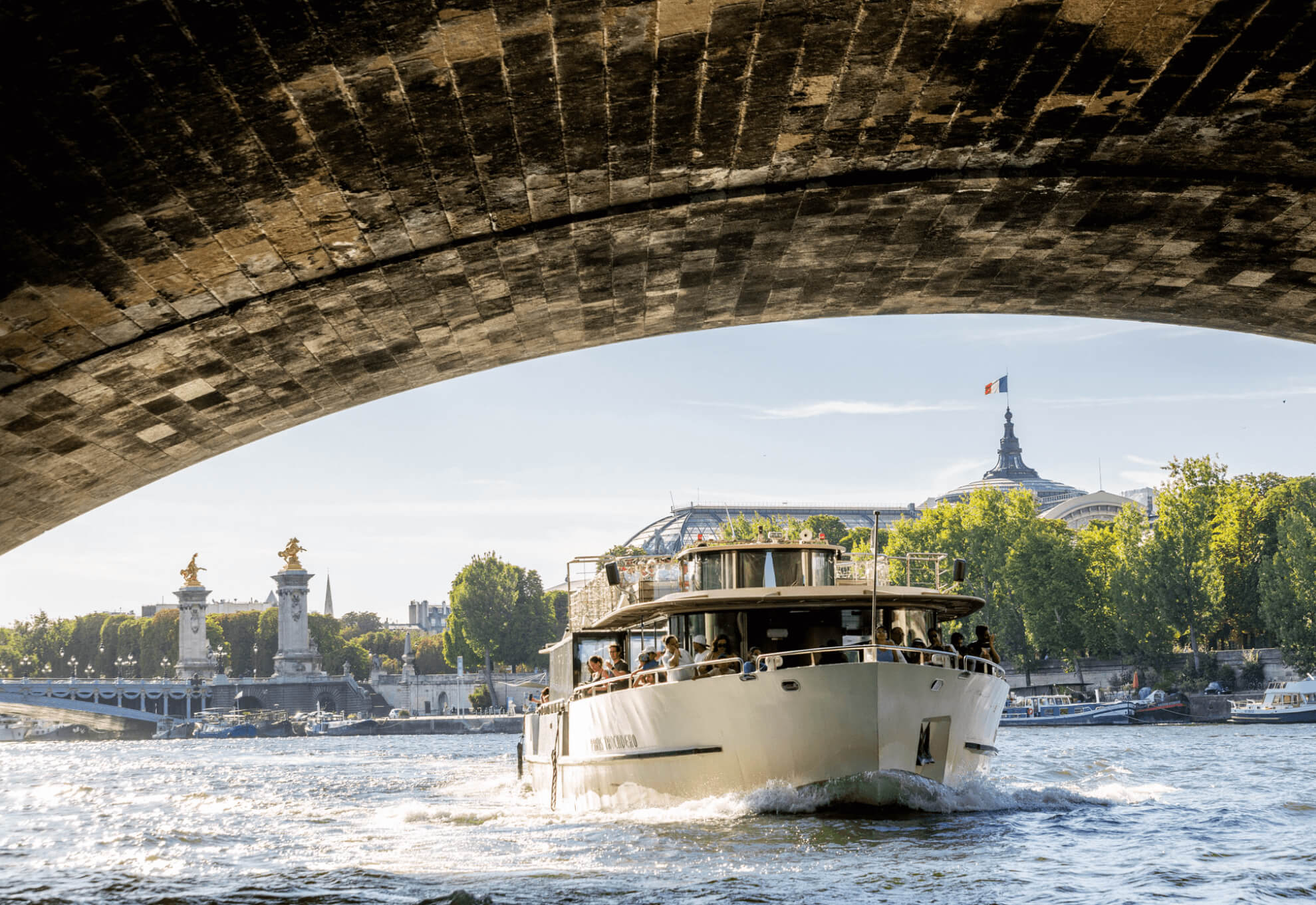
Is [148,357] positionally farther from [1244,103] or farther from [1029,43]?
[1244,103]

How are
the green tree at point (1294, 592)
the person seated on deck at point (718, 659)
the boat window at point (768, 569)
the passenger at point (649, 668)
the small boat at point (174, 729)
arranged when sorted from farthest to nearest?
the small boat at point (174, 729) → the green tree at point (1294, 592) → the boat window at point (768, 569) → the passenger at point (649, 668) → the person seated on deck at point (718, 659)

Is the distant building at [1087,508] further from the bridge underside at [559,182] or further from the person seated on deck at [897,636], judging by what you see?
the bridge underside at [559,182]

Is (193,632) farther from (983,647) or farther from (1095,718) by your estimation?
(983,647)

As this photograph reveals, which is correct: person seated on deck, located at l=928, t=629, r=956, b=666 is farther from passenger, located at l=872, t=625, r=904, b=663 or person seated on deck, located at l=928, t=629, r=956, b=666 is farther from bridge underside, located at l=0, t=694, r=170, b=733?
bridge underside, located at l=0, t=694, r=170, b=733

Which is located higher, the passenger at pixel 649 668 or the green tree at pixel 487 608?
the green tree at pixel 487 608

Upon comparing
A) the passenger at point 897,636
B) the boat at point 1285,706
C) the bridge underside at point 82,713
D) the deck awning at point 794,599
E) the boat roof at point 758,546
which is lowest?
the bridge underside at point 82,713

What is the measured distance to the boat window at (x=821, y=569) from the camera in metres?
22.8

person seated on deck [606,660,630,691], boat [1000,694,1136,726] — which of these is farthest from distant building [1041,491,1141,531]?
person seated on deck [606,660,630,691]

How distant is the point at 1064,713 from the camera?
2621 inches

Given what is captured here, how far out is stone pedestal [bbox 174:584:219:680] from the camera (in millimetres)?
137500

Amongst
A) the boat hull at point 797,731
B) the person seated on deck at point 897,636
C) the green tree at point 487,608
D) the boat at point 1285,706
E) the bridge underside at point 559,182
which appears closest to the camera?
the bridge underside at point 559,182

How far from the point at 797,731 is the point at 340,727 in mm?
97315

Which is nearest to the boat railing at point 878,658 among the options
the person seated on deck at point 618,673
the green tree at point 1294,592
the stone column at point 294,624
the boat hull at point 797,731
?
the boat hull at point 797,731

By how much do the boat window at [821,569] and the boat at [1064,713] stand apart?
40742mm
